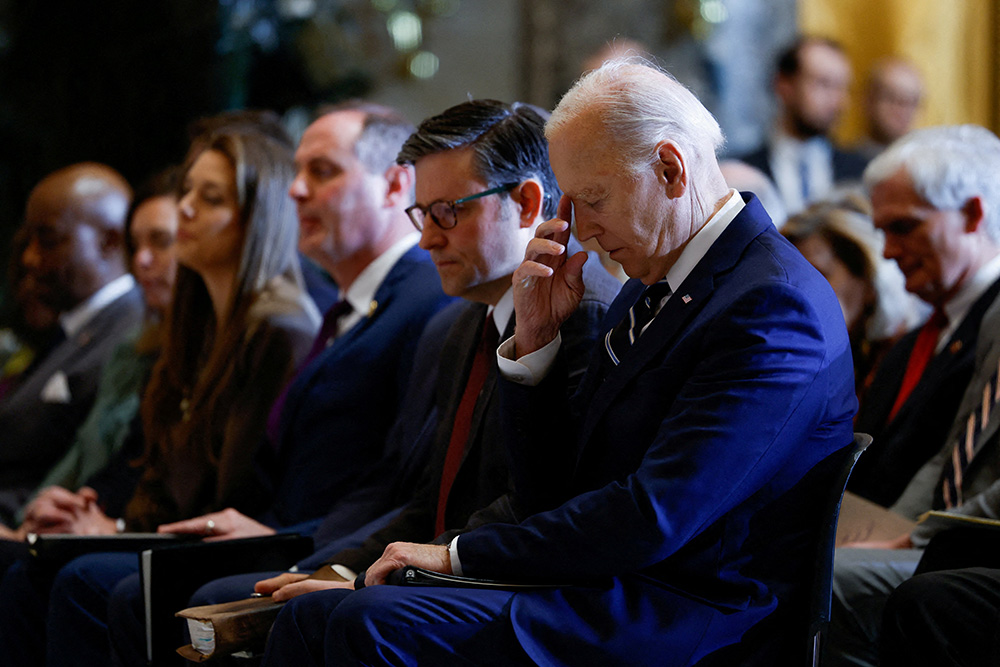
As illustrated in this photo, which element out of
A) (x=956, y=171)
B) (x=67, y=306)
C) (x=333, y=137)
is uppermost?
(x=333, y=137)

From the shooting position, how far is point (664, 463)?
68.7 inches

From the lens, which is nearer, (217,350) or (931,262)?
(931,262)

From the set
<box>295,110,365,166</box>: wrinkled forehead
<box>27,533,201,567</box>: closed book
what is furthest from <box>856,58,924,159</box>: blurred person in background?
<box>27,533,201,567</box>: closed book

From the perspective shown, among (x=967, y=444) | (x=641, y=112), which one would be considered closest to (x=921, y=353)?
(x=967, y=444)

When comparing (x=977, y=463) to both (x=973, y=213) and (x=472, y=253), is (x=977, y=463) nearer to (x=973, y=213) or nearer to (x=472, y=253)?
(x=973, y=213)

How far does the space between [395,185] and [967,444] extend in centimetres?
172

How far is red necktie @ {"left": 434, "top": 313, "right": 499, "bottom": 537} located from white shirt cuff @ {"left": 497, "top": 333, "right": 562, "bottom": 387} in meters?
0.33

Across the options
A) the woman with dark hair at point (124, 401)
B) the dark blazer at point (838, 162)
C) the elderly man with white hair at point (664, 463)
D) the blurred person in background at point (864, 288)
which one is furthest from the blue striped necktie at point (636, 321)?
the dark blazer at point (838, 162)

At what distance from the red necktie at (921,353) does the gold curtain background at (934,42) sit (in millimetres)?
3769

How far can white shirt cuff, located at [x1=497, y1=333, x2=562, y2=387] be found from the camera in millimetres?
2092

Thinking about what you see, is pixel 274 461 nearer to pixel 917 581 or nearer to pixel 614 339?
pixel 614 339

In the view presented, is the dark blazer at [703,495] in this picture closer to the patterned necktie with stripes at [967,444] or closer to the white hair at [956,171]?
the patterned necktie with stripes at [967,444]

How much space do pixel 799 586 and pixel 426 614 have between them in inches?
24.2

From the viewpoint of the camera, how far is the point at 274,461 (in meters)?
3.07
